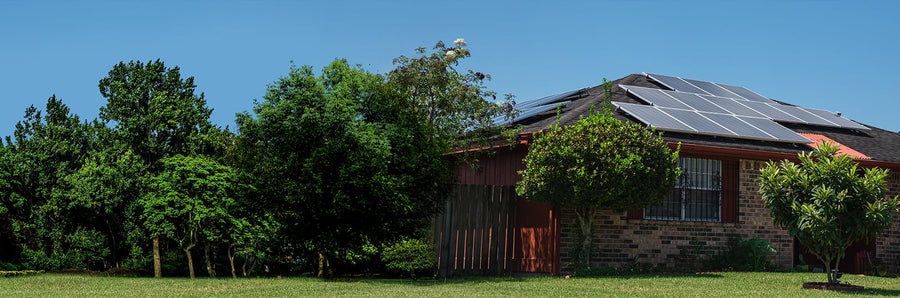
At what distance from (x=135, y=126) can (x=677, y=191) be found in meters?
11.7

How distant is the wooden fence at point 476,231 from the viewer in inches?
669

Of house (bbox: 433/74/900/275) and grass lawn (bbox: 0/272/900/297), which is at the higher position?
house (bbox: 433/74/900/275)

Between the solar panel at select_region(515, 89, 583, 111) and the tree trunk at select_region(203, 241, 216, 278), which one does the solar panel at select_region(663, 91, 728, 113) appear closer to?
the solar panel at select_region(515, 89, 583, 111)

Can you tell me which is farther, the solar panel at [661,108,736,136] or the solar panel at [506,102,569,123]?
the solar panel at [506,102,569,123]

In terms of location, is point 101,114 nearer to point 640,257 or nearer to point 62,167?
point 62,167

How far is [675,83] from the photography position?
2578 centimetres

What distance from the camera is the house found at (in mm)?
17594

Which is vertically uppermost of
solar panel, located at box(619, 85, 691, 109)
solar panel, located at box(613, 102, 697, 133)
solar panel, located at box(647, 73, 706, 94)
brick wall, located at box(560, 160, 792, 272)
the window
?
solar panel, located at box(647, 73, 706, 94)

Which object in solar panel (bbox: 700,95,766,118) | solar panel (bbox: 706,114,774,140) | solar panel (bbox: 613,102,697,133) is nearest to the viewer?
solar panel (bbox: 613,102,697,133)

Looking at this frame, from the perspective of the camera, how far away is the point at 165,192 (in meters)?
16.2

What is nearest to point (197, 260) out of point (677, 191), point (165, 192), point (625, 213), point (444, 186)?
point (165, 192)

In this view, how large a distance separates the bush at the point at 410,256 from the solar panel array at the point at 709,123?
6.05m

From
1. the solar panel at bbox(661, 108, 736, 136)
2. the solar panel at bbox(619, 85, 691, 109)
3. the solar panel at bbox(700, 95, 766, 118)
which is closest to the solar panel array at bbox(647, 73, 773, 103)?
the solar panel at bbox(700, 95, 766, 118)

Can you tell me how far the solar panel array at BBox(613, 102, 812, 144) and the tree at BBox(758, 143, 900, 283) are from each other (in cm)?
432
